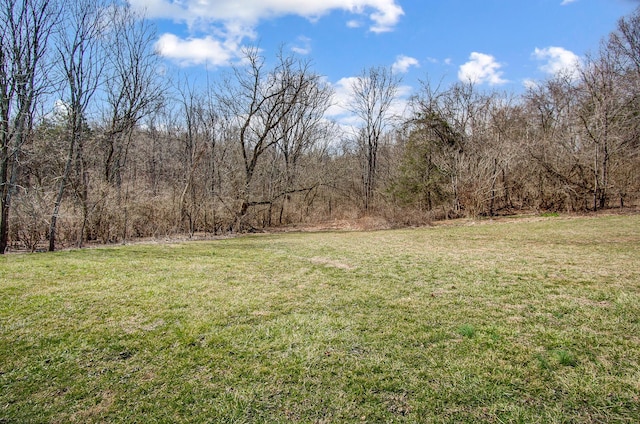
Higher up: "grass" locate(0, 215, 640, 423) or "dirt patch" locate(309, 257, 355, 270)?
"dirt patch" locate(309, 257, 355, 270)

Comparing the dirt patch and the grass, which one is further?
the dirt patch

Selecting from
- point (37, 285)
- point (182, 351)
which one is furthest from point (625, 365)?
point (37, 285)

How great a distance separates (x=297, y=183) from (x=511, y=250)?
651 inches

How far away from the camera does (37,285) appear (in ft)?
16.1

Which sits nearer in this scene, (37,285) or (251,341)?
(251,341)

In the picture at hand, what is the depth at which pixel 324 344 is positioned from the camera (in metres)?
3.13

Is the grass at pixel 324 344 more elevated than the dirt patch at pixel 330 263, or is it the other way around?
the dirt patch at pixel 330 263

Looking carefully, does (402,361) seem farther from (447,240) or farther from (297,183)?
(297,183)

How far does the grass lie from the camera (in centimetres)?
223

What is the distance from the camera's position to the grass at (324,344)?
7.32ft

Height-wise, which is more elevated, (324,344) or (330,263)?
(330,263)

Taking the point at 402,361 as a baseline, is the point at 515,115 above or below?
above

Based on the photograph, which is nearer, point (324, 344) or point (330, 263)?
point (324, 344)

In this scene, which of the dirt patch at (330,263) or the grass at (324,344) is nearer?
the grass at (324,344)
